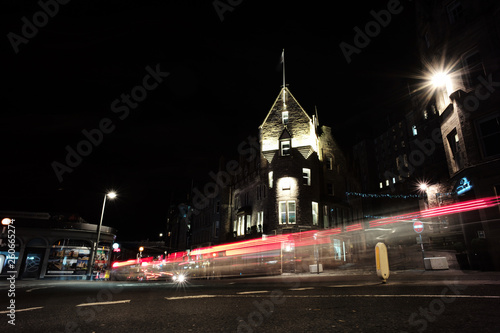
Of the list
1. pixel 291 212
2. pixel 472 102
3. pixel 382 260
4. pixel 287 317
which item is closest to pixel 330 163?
pixel 291 212

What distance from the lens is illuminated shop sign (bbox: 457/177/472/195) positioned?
16.5 meters

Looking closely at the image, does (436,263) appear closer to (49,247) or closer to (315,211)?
(315,211)

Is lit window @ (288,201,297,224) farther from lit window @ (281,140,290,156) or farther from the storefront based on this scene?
the storefront

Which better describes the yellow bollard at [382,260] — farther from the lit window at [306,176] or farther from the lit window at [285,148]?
the lit window at [285,148]

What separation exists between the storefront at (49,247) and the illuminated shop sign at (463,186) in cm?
3626

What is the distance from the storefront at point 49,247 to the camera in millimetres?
31844

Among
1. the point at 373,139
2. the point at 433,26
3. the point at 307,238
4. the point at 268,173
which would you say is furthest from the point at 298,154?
the point at 373,139

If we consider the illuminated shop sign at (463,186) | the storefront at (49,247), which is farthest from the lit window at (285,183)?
the storefront at (49,247)

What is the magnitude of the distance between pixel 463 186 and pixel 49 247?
4161 centimetres

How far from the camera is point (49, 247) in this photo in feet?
109

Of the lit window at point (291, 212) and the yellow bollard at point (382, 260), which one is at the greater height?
the lit window at point (291, 212)

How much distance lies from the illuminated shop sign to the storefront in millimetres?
36258

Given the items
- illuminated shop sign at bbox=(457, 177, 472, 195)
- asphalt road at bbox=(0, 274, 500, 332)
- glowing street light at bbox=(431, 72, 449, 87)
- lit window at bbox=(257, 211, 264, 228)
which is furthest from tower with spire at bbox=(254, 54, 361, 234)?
asphalt road at bbox=(0, 274, 500, 332)

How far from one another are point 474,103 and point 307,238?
728 inches
